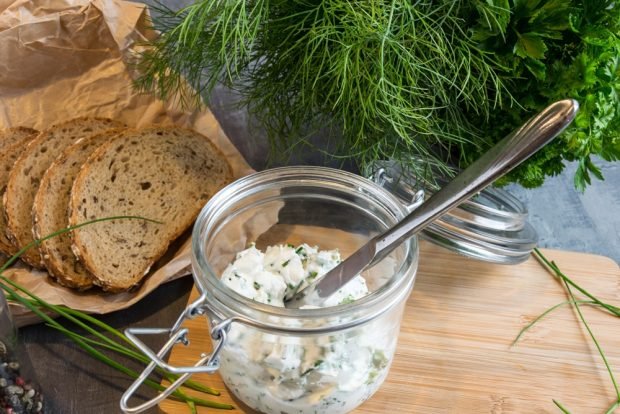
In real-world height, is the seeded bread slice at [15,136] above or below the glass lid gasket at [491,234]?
below

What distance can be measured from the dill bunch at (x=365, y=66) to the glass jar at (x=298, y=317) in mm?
95

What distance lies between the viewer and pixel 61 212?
1.00 meters

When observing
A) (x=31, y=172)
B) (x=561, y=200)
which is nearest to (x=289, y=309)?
(x=31, y=172)

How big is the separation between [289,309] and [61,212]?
55cm

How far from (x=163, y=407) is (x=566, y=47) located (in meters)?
0.68

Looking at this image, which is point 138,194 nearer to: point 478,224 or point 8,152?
point 8,152

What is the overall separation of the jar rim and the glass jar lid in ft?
0.43

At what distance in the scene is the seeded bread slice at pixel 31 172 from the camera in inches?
38.3

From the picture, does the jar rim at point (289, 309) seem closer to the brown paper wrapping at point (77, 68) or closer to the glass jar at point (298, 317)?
the glass jar at point (298, 317)

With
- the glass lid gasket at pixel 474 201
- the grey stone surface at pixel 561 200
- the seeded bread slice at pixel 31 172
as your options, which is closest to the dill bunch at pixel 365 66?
the glass lid gasket at pixel 474 201

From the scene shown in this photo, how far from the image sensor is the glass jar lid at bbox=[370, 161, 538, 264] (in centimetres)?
89

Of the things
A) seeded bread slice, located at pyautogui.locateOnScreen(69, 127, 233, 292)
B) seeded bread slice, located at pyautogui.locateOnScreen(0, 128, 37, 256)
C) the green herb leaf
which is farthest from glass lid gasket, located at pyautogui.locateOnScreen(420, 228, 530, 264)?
seeded bread slice, located at pyautogui.locateOnScreen(0, 128, 37, 256)

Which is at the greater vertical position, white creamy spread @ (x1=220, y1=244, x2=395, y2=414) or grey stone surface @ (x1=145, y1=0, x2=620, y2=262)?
white creamy spread @ (x1=220, y1=244, x2=395, y2=414)

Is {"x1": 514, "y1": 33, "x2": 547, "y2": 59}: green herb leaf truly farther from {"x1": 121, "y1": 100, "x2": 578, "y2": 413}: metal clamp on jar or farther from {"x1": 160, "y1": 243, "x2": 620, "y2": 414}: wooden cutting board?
{"x1": 160, "y1": 243, "x2": 620, "y2": 414}: wooden cutting board
